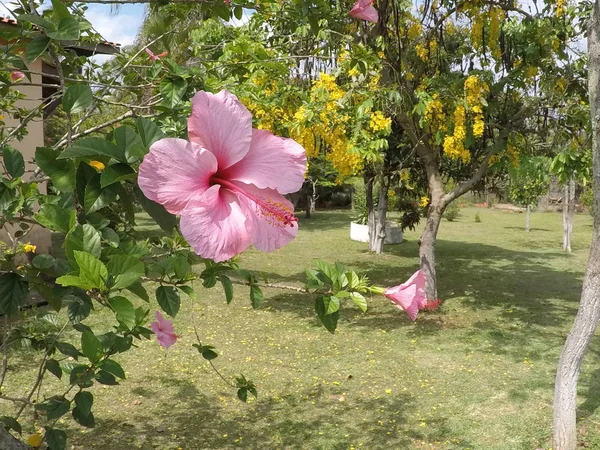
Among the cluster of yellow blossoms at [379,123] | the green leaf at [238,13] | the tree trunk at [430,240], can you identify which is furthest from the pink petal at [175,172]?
the tree trunk at [430,240]

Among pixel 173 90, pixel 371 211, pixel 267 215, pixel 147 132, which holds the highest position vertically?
pixel 173 90

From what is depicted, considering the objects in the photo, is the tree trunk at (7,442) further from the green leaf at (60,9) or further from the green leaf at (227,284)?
the green leaf at (60,9)

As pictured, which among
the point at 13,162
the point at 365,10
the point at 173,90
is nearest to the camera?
the point at 13,162

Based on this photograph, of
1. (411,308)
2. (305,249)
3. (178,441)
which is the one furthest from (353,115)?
(305,249)

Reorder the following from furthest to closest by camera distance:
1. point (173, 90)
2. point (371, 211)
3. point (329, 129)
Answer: point (371, 211), point (329, 129), point (173, 90)

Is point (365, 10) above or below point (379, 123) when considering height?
below

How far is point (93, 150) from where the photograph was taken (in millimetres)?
802

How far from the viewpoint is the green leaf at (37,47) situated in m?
1.04

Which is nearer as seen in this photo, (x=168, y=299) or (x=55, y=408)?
(x=168, y=299)

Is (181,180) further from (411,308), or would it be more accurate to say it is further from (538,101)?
(538,101)

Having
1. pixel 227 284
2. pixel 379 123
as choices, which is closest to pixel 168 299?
pixel 227 284

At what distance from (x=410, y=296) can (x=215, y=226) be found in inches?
16.3

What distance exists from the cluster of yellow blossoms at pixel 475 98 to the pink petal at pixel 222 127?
19.1 ft

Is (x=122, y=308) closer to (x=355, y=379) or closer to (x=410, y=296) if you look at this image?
(x=410, y=296)
